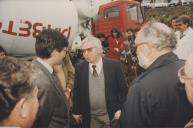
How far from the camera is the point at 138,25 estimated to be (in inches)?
544

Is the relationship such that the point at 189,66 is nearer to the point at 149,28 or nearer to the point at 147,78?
the point at 147,78

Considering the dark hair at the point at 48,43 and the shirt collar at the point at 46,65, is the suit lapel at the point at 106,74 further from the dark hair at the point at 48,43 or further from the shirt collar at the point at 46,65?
the shirt collar at the point at 46,65

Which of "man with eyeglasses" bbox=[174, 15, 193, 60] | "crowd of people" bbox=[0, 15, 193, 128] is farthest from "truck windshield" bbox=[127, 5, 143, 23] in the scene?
"crowd of people" bbox=[0, 15, 193, 128]

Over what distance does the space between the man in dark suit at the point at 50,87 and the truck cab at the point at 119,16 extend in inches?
419

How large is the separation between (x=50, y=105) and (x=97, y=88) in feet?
4.70

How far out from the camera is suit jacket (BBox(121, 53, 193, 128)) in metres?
2.45

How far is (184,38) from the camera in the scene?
228 inches

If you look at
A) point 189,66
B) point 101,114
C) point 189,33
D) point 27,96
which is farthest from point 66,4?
point 27,96

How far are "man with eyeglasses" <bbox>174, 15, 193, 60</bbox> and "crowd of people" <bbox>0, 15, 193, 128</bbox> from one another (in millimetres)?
1678

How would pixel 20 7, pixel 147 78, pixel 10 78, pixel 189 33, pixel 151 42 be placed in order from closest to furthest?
1. pixel 10 78
2. pixel 147 78
3. pixel 151 42
4. pixel 20 7
5. pixel 189 33

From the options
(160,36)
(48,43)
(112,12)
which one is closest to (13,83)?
(160,36)

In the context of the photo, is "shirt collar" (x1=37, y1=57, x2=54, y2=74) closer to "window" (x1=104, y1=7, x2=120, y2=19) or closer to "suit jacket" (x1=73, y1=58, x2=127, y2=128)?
"suit jacket" (x1=73, y1=58, x2=127, y2=128)

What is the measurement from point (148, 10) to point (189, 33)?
26.2ft

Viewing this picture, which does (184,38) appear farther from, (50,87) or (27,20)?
(50,87)
